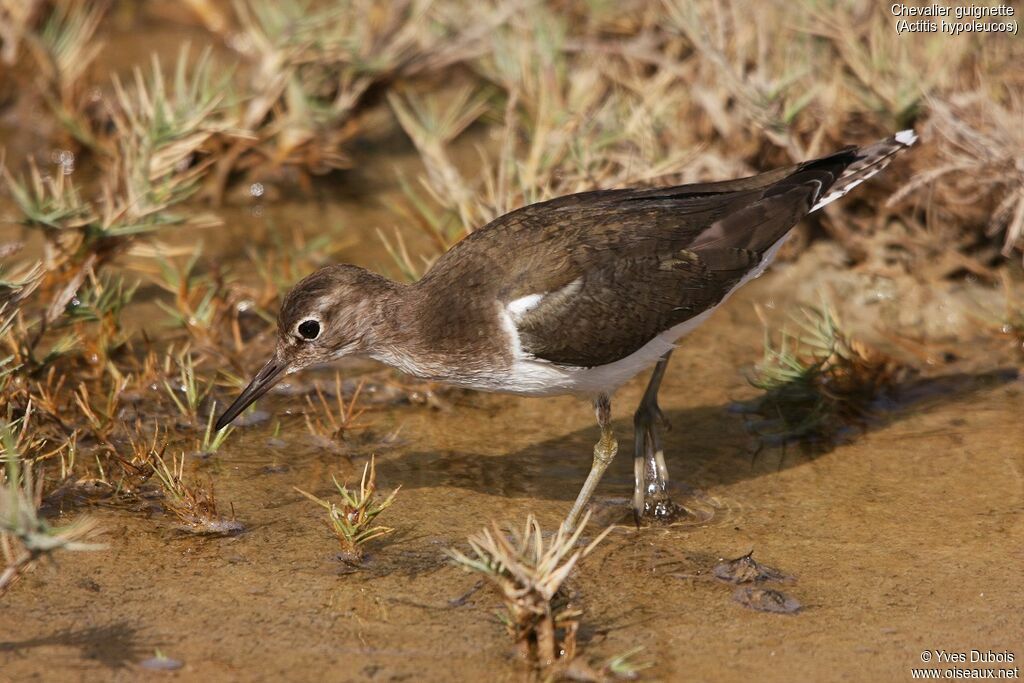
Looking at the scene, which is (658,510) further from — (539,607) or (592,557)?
(539,607)

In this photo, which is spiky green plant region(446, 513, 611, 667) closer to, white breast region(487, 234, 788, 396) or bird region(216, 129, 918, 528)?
bird region(216, 129, 918, 528)

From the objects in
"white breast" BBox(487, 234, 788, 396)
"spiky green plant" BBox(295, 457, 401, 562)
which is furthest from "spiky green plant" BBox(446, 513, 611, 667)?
"white breast" BBox(487, 234, 788, 396)

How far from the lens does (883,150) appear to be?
6727 millimetres

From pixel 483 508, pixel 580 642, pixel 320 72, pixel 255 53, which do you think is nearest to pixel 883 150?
pixel 483 508

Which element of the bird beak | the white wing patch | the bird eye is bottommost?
the bird beak

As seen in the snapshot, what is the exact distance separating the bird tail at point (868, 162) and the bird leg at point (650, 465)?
1366mm

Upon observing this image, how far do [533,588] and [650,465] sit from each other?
182cm

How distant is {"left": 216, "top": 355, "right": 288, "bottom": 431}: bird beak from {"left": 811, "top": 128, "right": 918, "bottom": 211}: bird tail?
9.77 feet

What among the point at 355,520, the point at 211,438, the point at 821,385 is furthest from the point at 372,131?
the point at 355,520

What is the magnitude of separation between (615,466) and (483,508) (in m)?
0.93

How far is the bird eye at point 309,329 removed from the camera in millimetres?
5906

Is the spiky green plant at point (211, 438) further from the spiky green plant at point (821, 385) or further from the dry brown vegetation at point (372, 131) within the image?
the spiky green plant at point (821, 385)

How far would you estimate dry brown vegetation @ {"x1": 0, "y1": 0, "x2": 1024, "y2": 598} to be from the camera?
658cm

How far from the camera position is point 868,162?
22.0 ft
